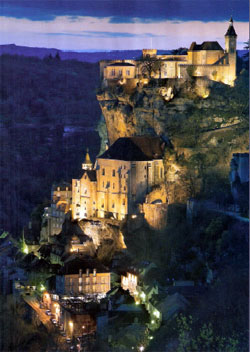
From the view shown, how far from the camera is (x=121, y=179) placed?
25.0 m

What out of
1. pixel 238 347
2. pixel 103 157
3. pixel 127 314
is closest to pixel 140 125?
pixel 103 157

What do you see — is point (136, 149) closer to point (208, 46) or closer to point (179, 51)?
point (208, 46)

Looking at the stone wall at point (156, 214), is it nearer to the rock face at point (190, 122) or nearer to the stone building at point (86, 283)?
the rock face at point (190, 122)

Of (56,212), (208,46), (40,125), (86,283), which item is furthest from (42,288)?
(40,125)

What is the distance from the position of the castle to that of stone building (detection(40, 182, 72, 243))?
3.39 metres

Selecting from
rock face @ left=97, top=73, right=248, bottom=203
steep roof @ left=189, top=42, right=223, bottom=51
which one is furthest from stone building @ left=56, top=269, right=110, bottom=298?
steep roof @ left=189, top=42, right=223, bottom=51

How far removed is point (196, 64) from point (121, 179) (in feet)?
13.2

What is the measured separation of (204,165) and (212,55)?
317 centimetres

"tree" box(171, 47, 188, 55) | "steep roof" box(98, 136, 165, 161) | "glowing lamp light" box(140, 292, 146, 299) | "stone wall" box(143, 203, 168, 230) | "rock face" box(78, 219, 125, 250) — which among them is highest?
"tree" box(171, 47, 188, 55)

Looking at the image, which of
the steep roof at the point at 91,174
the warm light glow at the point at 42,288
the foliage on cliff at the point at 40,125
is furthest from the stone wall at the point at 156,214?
the foliage on cliff at the point at 40,125

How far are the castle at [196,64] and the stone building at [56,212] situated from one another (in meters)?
3.39

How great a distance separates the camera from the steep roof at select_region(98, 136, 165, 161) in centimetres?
2511

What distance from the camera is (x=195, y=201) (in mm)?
24328

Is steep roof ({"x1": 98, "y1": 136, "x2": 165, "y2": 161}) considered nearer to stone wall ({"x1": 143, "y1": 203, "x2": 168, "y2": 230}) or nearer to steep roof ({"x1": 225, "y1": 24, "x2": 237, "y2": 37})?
stone wall ({"x1": 143, "y1": 203, "x2": 168, "y2": 230})
